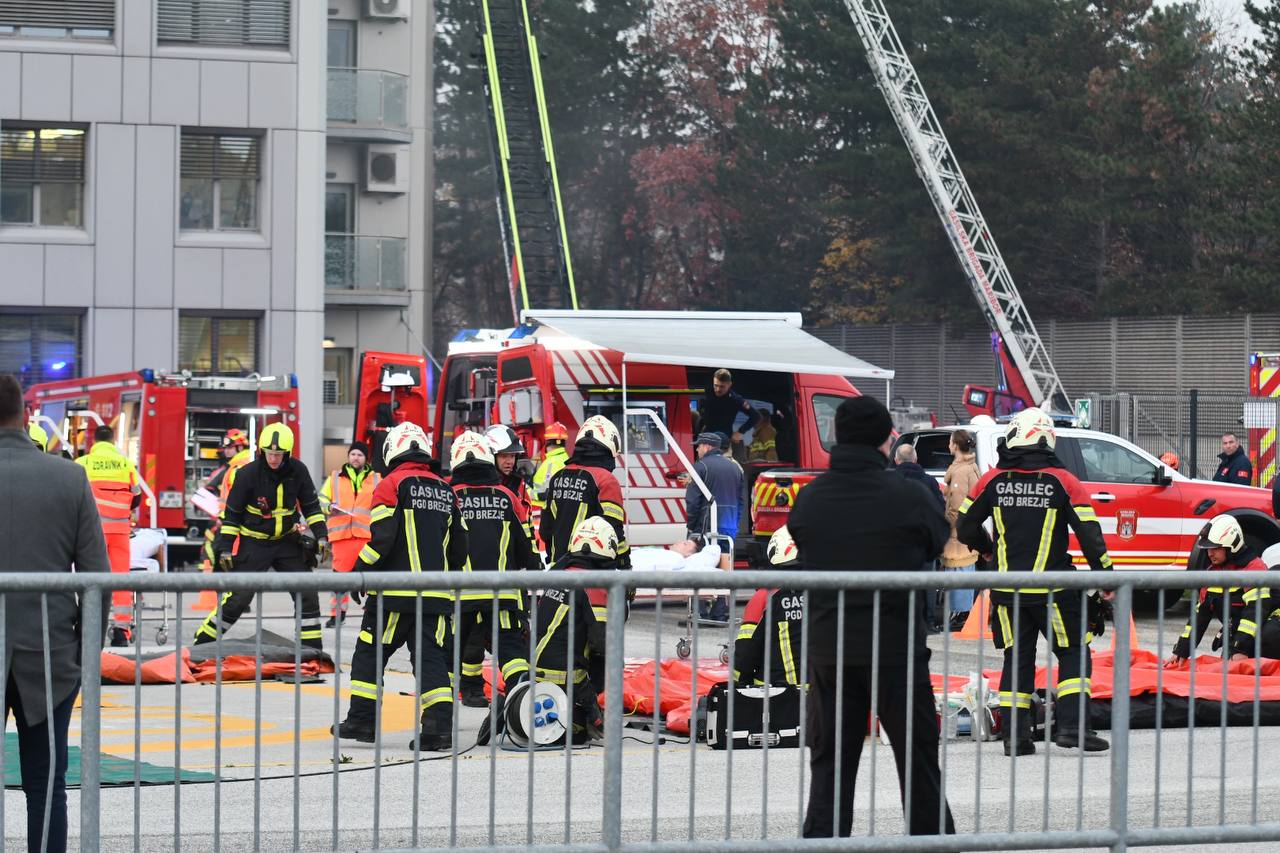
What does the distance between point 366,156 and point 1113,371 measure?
16.2 meters

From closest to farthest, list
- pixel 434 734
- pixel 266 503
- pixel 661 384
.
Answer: pixel 434 734
pixel 266 503
pixel 661 384

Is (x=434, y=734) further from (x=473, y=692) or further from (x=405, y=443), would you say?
(x=473, y=692)

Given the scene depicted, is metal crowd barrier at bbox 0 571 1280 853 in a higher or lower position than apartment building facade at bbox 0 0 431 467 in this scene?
lower

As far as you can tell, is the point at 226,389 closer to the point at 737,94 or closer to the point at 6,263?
the point at 6,263

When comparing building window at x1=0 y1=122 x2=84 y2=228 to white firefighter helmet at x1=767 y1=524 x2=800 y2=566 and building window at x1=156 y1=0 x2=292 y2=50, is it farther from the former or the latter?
white firefighter helmet at x1=767 y1=524 x2=800 y2=566

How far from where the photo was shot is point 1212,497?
17594 mm

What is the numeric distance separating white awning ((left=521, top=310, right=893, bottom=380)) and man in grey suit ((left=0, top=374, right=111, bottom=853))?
1123 centimetres

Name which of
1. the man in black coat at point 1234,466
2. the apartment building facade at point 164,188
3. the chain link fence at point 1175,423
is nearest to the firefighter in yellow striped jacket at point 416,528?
the man in black coat at point 1234,466

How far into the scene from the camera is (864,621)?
6125 mm

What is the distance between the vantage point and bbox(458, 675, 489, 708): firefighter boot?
37.1ft

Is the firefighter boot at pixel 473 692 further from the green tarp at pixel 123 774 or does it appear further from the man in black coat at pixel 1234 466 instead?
the man in black coat at pixel 1234 466

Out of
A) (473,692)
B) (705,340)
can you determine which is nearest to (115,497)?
(473,692)

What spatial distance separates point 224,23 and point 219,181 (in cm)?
233

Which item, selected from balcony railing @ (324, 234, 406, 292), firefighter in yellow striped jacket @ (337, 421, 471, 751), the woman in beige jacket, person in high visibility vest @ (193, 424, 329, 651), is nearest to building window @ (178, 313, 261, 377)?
balcony railing @ (324, 234, 406, 292)
